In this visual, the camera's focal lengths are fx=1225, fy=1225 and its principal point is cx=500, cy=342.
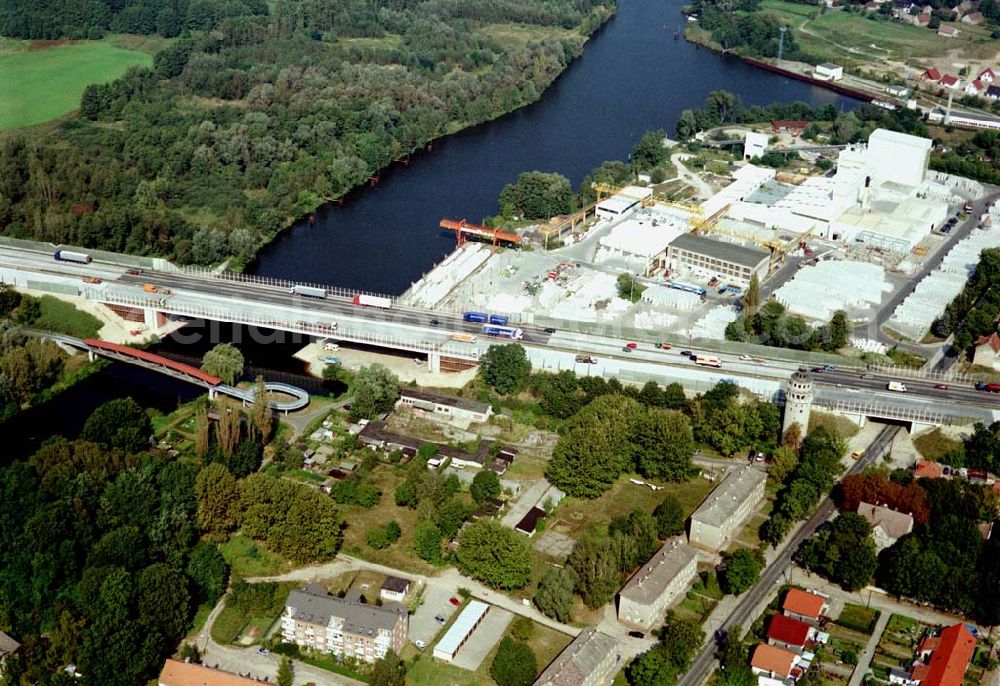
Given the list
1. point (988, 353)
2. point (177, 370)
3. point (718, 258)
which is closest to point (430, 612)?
point (177, 370)

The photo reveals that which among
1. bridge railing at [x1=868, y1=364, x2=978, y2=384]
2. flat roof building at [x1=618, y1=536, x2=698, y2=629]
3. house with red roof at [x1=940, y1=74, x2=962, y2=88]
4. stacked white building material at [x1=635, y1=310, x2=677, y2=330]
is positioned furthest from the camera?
house with red roof at [x1=940, y1=74, x2=962, y2=88]

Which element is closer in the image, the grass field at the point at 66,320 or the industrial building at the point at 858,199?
the grass field at the point at 66,320

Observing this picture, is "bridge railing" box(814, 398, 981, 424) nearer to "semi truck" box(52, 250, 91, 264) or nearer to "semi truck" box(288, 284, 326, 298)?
"semi truck" box(288, 284, 326, 298)

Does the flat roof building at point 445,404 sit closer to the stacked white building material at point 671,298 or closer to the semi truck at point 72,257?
the stacked white building material at point 671,298

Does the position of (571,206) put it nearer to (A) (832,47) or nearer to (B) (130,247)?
(B) (130,247)

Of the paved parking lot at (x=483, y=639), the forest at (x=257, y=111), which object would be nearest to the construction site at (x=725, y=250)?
the forest at (x=257, y=111)

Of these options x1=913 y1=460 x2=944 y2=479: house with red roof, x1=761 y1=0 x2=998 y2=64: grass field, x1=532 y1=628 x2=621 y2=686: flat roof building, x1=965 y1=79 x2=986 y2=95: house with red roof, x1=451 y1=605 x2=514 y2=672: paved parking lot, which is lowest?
x1=451 y1=605 x2=514 y2=672: paved parking lot

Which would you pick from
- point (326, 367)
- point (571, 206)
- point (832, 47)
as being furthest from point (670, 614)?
point (832, 47)

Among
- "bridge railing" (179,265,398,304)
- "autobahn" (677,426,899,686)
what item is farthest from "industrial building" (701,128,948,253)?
"autobahn" (677,426,899,686)
